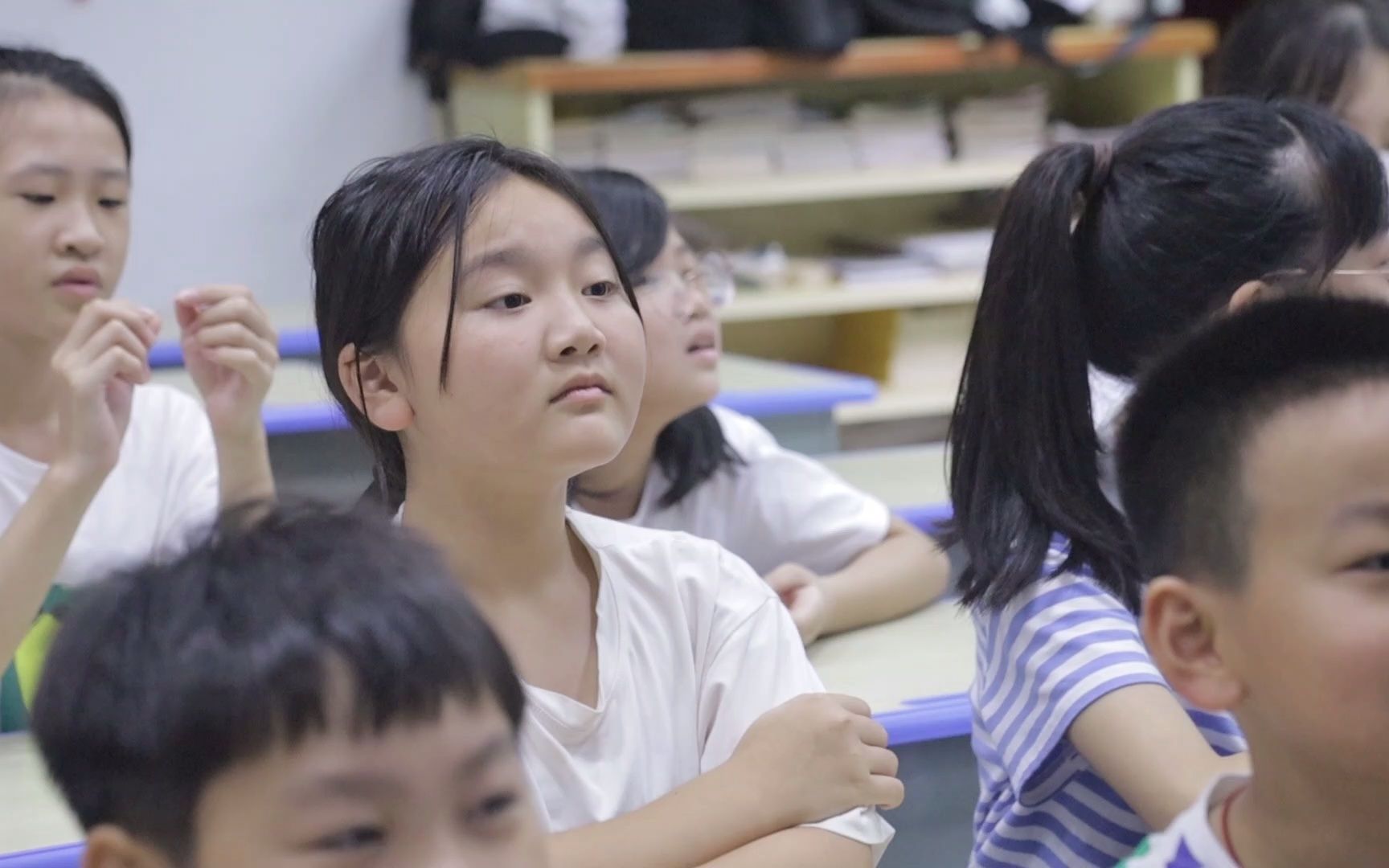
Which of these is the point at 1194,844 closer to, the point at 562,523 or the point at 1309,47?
the point at 562,523

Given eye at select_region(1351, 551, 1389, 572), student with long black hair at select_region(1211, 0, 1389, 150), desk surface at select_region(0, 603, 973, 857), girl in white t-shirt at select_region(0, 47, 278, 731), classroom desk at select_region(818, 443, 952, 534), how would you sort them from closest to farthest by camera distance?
eye at select_region(1351, 551, 1389, 572)
desk surface at select_region(0, 603, 973, 857)
girl in white t-shirt at select_region(0, 47, 278, 731)
classroom desk at select_region(818, 443, 952, 534)
student with long black hair at select_region(1211, 0, 1389, 150)

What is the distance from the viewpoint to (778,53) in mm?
3707

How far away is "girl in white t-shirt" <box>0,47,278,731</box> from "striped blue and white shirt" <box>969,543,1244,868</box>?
822 millimetres

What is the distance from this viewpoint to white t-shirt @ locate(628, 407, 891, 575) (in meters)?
1.91

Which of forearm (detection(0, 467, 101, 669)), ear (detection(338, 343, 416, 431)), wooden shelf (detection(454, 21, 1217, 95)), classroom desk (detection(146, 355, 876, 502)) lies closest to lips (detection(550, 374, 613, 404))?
ear (detection(338, 343, 416, 431))

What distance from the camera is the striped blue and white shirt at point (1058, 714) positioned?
3.74 feet

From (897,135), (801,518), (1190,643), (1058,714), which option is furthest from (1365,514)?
(897,135)

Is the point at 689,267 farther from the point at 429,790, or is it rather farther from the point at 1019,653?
the point at 429,790

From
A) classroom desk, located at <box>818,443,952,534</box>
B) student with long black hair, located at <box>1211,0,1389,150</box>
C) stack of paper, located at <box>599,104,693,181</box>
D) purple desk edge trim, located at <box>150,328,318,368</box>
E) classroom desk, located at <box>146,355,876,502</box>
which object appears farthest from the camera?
stack of paper, located at <box>599,104,693,181</box>

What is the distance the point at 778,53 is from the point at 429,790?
317cm

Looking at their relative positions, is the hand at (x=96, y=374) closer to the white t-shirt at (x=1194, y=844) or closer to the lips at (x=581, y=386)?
the lips at (x=581, y=386)

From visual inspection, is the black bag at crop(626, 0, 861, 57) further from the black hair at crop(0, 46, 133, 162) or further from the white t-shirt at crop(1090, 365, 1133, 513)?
the white t-shirt at crop(1090, 365, 1133, 513)

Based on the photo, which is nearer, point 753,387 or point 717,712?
point 717,712

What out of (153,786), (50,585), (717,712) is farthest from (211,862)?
(50,585)
